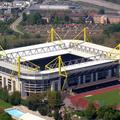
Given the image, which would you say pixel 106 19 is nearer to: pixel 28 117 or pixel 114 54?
pixel 114 54

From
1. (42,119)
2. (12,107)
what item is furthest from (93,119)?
(12,107)

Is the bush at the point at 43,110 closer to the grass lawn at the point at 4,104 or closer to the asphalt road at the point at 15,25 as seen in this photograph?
the grass lawn at the point at 4,104

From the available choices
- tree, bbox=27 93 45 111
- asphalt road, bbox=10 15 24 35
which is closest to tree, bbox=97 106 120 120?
tree, bbox=27 93 45 111

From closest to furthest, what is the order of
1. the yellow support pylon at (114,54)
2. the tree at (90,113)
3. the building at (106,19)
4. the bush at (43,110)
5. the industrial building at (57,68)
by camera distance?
the tree at (90,113) < the bush at (43,110) < the industrial building at (57,68) < the yellow support pylon at (114,54) < the building at (106,19)

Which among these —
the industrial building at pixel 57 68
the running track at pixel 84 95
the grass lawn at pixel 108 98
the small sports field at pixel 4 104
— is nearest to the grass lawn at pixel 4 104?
the small sports field at pixel 4 104

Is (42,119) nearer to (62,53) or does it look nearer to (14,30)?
(62,53)

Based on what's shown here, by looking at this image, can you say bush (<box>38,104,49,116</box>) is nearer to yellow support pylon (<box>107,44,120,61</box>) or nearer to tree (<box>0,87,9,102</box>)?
tree (<box>0,87,9,102</box>)

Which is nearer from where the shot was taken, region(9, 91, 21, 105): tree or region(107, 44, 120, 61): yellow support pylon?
region(9, 91, 21, 105): tree
